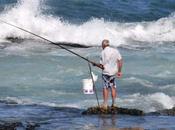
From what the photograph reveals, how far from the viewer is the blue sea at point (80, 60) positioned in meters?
12.8

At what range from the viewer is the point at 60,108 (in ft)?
44.8

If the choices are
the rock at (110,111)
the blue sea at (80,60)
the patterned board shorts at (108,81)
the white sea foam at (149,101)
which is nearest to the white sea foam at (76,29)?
the blue sea at (80,60)

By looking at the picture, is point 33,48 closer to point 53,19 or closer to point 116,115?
point 53,19

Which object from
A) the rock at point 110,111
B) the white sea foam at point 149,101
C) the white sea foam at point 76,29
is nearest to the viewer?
the rock at point 110,111

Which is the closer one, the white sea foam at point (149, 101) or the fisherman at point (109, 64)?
the fisherman at point (109, 64)

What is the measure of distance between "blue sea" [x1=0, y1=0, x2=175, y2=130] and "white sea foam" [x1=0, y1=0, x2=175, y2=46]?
0.10 feet

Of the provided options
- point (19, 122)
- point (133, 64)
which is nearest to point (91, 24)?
point (133, 64)

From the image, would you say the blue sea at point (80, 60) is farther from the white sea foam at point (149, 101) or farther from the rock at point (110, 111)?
the rock at point (110, 111)

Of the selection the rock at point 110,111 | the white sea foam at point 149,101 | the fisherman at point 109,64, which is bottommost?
the white sea foam at point 149,101

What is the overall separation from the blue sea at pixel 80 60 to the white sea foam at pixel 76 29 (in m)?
0.03

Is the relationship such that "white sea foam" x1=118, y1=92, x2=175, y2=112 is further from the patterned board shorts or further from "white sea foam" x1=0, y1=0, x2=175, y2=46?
"white sea foam" x1=0, y1=0, x2=175, y2=46

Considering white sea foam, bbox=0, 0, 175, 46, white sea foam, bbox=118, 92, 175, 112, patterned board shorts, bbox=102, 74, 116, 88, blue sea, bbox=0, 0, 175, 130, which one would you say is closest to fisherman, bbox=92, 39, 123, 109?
patterned board shorts, bbox=102, 74, 116, 88

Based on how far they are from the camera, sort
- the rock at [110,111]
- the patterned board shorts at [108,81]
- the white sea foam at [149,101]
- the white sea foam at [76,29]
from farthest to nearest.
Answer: the white sea foam at [76,29], the white sea foam at [149,101], the patterned board shorts at [108,81], the rock at [110,111]

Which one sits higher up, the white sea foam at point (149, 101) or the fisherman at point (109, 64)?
the fisherman at point (109, 64)
